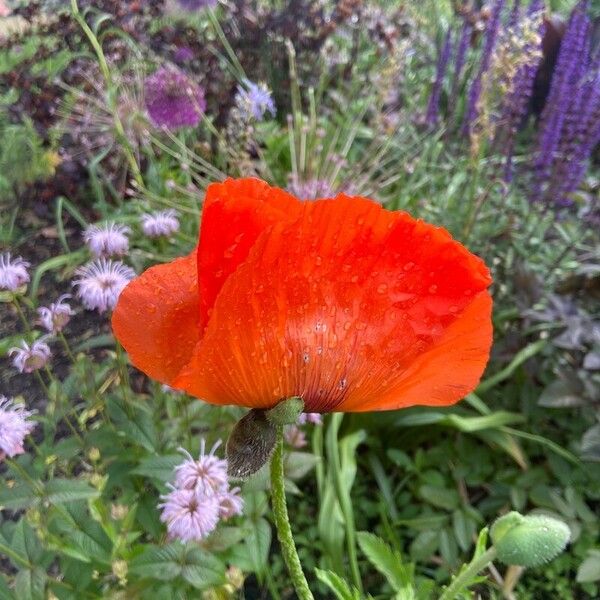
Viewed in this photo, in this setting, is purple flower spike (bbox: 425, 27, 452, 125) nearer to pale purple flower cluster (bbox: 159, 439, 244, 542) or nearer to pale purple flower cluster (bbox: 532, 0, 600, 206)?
pale purple flower cluster (bbox: 532, 0, 600, 206)

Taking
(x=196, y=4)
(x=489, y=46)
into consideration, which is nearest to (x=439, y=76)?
(x=489, y=46)

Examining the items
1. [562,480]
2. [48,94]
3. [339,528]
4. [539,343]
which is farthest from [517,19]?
[48,94]

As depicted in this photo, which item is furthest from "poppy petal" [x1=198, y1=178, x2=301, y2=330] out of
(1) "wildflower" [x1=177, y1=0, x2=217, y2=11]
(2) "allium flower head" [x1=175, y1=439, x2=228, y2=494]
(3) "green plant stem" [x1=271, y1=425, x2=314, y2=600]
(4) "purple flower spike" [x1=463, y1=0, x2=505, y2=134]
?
(1) "wildflower" [x1=177, y1=0, x2=217, y2=11]

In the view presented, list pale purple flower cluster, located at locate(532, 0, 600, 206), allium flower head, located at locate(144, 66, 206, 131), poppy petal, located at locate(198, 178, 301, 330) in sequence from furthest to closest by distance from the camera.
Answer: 1. allium flower head, located at locate(144, 66, 206, 131)
2. pale purple flower cluster, located at locate(532, 0, 600, 206)
3. poppy petal, located at locate(198, 178, 301, 330)

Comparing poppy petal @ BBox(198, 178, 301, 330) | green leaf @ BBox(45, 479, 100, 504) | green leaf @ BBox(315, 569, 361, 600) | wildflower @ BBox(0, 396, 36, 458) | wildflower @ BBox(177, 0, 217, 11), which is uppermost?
poppy petal @ BBox(198, 178, 301, 330)

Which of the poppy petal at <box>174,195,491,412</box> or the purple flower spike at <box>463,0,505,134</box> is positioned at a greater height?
the poppy petal at <box>174,195,491,412</box>

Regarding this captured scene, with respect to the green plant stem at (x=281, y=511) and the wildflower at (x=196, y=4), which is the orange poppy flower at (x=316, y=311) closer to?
the green plant stem at (x=281, y=511)

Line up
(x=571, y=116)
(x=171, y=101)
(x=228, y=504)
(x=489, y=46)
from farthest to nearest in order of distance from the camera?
1. (x=171, y=101)
2. (x=489, y=46)
3. (x=571, y=116)
4. (x=228, y=504)

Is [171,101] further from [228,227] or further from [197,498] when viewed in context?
[228,227]

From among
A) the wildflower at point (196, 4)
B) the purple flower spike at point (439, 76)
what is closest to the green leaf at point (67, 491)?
the purple flower spike at point (439, 76)
